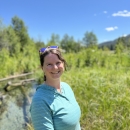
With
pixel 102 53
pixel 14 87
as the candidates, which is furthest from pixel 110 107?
pixel 102 53

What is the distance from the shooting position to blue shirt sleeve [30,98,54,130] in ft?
4.36

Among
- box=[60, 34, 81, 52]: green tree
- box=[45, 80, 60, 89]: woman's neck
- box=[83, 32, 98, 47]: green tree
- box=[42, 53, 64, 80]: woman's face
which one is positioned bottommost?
box=[45, 80, 60, 89]: woman's neck

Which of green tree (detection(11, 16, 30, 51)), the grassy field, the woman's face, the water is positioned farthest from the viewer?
green tree (detection(11, 16, 30, 51))

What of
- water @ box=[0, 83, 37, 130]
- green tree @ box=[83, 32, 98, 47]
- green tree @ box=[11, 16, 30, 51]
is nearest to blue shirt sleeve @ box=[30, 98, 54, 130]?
water @ box=[0, 83, 37, 130]

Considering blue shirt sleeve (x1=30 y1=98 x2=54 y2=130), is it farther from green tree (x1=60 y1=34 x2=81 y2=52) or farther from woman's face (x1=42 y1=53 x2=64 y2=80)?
green tree (x1=60 y1=34 x2=81 y2=52)

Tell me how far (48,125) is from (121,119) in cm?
235

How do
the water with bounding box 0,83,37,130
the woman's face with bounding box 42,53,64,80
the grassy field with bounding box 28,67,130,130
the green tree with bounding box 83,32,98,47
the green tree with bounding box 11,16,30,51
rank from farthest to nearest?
the green tree with bounding box 83,32,98,47 < the green tree with bounding box 11,16,30,51 < the water with bounding box 0,83,37,130 < the grassy field with bounding box 28,67,130,130 < the woman's face with bounding box 42,53,64,80

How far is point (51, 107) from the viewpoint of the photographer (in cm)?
137

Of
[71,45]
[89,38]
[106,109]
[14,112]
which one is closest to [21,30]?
[71,45]

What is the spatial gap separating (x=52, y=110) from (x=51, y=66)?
1.07ft

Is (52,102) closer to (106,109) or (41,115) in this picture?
(41,115)

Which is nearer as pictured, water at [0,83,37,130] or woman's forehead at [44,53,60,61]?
woman's forehead at [44,53,60,61]

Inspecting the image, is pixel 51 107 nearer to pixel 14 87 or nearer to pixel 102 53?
pixel 14 87

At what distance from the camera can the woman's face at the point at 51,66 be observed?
1.49 m
